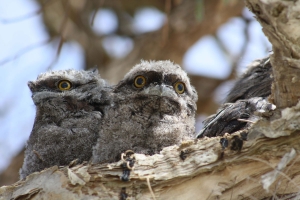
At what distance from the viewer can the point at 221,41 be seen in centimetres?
984

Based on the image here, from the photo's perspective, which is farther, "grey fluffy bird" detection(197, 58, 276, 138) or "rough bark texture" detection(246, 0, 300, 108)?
"grey fluffy bird" detection(197, 58, 276, 138)

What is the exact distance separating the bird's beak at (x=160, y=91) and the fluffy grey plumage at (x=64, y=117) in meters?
0.60

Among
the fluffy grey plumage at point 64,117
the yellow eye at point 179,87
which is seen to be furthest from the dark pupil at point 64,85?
the yellow eye at point 179,87

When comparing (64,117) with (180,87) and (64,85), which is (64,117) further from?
(180,87)

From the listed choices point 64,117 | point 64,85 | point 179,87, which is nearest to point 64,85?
point 64,85

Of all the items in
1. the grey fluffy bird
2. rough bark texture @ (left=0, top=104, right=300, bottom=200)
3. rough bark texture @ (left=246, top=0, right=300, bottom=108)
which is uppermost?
the grey fluffy bird

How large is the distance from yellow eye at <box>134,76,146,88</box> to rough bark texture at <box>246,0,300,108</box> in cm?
133

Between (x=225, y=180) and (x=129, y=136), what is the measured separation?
1015 mm

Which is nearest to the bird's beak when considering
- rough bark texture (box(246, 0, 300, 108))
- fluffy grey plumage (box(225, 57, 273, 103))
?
rough bark texture (box(246, 0, 300, 108))

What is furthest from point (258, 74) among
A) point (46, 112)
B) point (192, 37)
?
point (192, 37)

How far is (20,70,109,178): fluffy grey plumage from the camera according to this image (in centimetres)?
460

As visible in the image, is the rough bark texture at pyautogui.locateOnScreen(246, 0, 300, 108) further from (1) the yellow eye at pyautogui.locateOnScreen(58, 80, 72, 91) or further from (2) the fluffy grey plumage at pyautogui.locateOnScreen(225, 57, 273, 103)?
(1) the yellow eye at pyautogui.locateOnScreen(58, 80, 72, 91)

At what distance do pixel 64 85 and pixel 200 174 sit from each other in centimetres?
182

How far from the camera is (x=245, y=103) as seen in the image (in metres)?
4.69
